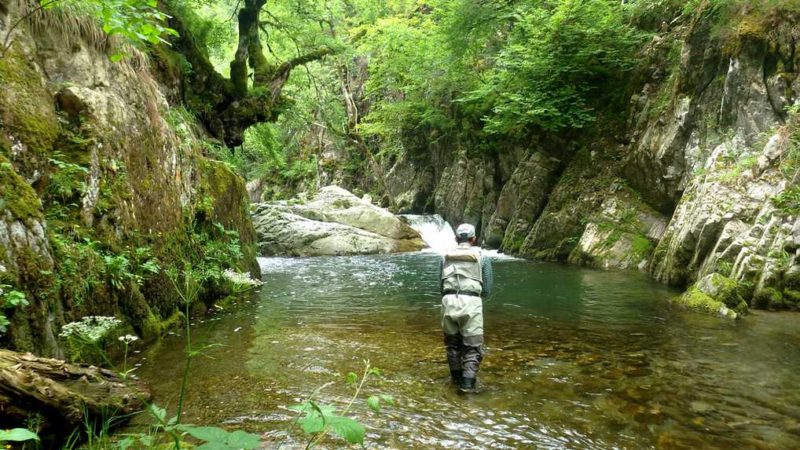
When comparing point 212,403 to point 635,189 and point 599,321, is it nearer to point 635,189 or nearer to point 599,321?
point 599,321

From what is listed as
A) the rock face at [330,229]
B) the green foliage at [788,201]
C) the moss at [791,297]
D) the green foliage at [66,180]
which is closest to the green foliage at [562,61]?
the rock face at [330,229]

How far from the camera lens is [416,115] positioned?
86.2ft

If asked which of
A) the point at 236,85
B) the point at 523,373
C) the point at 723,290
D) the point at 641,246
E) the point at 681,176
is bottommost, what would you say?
the point at 523,373

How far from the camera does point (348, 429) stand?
2172 mm

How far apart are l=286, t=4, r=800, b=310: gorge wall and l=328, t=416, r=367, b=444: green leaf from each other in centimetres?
842

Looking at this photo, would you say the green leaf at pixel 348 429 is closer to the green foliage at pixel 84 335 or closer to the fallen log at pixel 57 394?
the fallen log at pixel 57 394

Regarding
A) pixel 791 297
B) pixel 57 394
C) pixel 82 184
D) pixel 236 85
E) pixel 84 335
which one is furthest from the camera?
pixel 236 85

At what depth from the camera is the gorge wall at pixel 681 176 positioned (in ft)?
30.4

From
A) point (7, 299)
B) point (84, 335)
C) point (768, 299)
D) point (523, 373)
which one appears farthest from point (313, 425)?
point (768, 299)

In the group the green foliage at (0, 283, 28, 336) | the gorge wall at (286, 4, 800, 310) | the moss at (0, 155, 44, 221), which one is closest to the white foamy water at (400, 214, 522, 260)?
the gorge wall at (286, 4, 800, 310)

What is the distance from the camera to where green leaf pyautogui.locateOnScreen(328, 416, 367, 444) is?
7.02 ft

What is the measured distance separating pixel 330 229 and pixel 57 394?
1789 centimetres

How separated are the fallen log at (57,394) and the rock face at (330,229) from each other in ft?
53.7

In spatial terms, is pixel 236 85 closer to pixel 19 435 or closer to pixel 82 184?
pixel 82 184
